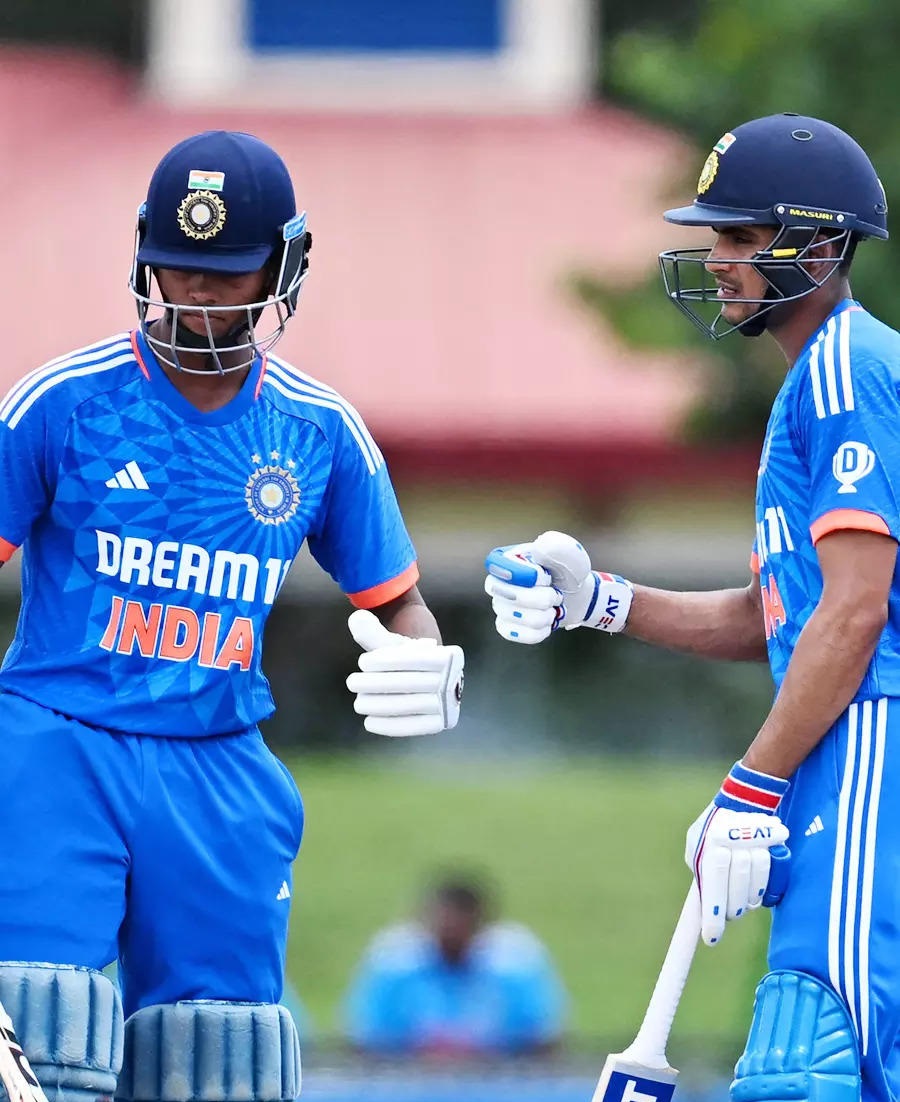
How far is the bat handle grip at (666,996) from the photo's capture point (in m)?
4.59

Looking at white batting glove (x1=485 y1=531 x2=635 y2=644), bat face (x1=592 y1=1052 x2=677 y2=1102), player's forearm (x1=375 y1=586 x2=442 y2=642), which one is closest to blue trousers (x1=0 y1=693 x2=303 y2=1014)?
player's forearm (x1=375 y1=586 x2=442 y2=642)

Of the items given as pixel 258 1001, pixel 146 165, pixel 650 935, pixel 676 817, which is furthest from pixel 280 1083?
pixel 146 165

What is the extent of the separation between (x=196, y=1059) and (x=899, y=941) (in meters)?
1.39

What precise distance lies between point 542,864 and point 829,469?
8564 millimetres

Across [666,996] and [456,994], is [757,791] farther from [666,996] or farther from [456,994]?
[456,994]

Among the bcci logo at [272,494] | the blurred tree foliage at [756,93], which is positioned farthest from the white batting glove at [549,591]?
the blurred tree foliage at [756,93]

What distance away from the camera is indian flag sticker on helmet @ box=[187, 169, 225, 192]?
4641 mm

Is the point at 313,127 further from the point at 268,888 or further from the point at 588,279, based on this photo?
the point at 268,888

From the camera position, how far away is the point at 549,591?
4.97 m

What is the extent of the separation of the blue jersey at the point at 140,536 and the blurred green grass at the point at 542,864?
5881 millimetres

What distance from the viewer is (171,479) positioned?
4.64 m

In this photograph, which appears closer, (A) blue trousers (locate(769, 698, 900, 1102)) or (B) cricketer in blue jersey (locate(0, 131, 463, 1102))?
(A) blue trousers (locate(769, 698, 900, 1102))

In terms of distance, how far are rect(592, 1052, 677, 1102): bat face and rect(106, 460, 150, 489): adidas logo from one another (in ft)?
4.77

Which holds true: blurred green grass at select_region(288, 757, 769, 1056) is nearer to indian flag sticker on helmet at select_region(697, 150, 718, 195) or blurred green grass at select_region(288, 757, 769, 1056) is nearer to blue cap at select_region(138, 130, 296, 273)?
indian flag sticker on helmet at select_region(697, 150, 718, 195)
